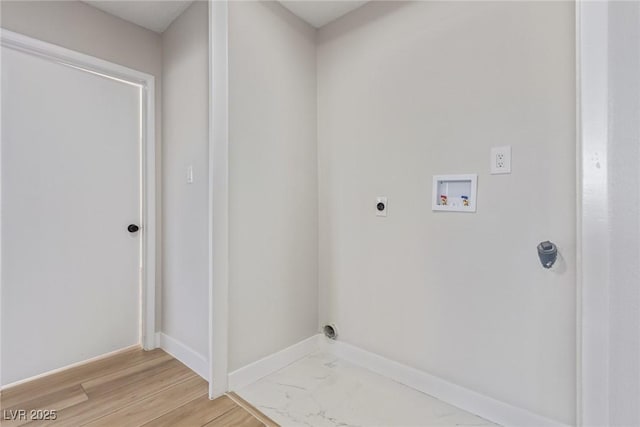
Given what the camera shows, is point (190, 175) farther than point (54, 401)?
Yes

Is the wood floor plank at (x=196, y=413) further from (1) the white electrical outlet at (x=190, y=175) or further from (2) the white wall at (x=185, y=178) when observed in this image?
(1) the white electrical outlet at (x=190, y=175)

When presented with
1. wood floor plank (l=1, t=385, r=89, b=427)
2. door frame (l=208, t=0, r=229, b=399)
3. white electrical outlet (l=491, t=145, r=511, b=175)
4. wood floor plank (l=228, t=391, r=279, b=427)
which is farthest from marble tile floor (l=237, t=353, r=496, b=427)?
white electrical outlet (l=491, t=145, r=511, b=175)

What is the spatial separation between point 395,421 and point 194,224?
61.5 inches

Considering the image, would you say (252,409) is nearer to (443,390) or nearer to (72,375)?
(443,390)

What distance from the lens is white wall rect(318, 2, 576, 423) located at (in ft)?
4.31

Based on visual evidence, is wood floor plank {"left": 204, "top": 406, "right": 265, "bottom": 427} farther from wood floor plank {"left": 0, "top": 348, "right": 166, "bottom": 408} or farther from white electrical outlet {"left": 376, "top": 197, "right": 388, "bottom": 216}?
white electrical outlet {"left": 376, "top": 197, "right": 388, "bottom": 216}

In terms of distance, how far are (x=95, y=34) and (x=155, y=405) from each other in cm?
226

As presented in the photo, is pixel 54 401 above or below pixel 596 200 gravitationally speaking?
below

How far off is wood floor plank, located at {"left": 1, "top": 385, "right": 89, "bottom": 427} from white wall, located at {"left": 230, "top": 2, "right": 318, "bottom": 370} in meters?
0.82

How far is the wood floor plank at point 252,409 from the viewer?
145 centimetres

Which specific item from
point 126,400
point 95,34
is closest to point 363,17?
point 95,34

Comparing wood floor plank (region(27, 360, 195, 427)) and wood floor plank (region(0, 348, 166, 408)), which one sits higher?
wood floor plank (region(0, 348, 166, 408))

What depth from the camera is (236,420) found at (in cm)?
147

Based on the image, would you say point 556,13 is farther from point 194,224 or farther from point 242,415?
point 242,415
